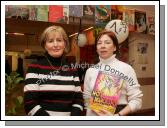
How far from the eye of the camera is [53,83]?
1.48 meters

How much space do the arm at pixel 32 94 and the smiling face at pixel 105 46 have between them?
0.46 meters

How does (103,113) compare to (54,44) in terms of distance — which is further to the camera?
(103,113)

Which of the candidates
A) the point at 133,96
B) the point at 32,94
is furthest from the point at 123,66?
the point at 32,94

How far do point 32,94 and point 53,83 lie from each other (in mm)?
146

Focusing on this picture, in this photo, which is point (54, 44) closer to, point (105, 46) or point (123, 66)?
point (105, 46)

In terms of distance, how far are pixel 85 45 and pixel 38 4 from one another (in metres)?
0.44

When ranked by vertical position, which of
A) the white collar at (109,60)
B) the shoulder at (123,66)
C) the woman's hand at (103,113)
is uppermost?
the white collar at (109,60)

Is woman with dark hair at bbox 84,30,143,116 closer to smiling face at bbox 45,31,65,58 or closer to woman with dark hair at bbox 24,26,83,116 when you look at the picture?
woman with dark hair at bbox 24,26,83,116

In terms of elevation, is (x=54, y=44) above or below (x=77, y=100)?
above

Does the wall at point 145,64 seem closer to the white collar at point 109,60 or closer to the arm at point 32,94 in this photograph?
the white collar at point 109,60

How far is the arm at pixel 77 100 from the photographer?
4.92ft

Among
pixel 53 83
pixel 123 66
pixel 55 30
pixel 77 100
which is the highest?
pixel 55 30

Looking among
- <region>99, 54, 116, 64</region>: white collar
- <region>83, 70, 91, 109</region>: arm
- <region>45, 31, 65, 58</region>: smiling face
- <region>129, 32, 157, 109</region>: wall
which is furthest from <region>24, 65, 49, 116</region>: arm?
<region>129, 32, 157, 109</region>: wall

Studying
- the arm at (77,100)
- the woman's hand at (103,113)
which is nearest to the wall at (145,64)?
the woman's hand at (103,113)
